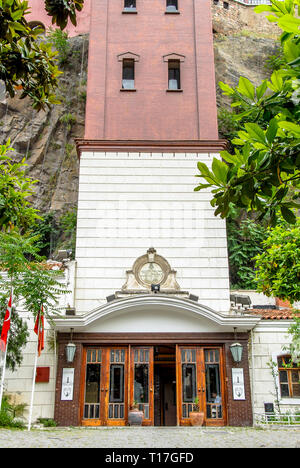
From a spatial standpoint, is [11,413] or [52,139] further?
[52,139]

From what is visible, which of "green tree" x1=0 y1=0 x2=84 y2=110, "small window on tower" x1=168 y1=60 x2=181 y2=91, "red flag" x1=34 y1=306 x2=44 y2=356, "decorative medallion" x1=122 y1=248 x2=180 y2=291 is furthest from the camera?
"small window on tower" x1=168 y1=60 x2=181 y2=91

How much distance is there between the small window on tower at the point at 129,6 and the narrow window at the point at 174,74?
2.96 m

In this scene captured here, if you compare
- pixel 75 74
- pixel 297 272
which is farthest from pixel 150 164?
pixel 75 74

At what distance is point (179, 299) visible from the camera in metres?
13.7

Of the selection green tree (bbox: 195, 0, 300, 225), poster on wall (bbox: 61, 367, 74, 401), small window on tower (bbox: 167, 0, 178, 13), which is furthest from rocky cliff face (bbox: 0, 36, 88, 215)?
green tree (bbox: 195, 0, 300, 225)

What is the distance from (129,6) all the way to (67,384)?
607 inches

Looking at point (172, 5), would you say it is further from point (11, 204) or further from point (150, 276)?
point (11, 204)

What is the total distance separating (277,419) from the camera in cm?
1328

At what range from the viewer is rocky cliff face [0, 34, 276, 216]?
90.6ft

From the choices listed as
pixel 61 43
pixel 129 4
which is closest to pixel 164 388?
pixel 129 4

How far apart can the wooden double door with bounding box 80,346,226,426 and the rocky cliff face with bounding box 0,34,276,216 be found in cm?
1390

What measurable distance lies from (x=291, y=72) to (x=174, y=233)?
12909mm

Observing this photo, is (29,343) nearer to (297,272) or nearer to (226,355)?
(226,355)

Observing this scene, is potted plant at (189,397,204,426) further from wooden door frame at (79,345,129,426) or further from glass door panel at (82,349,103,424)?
glass door panel at (82,349,103,424)
